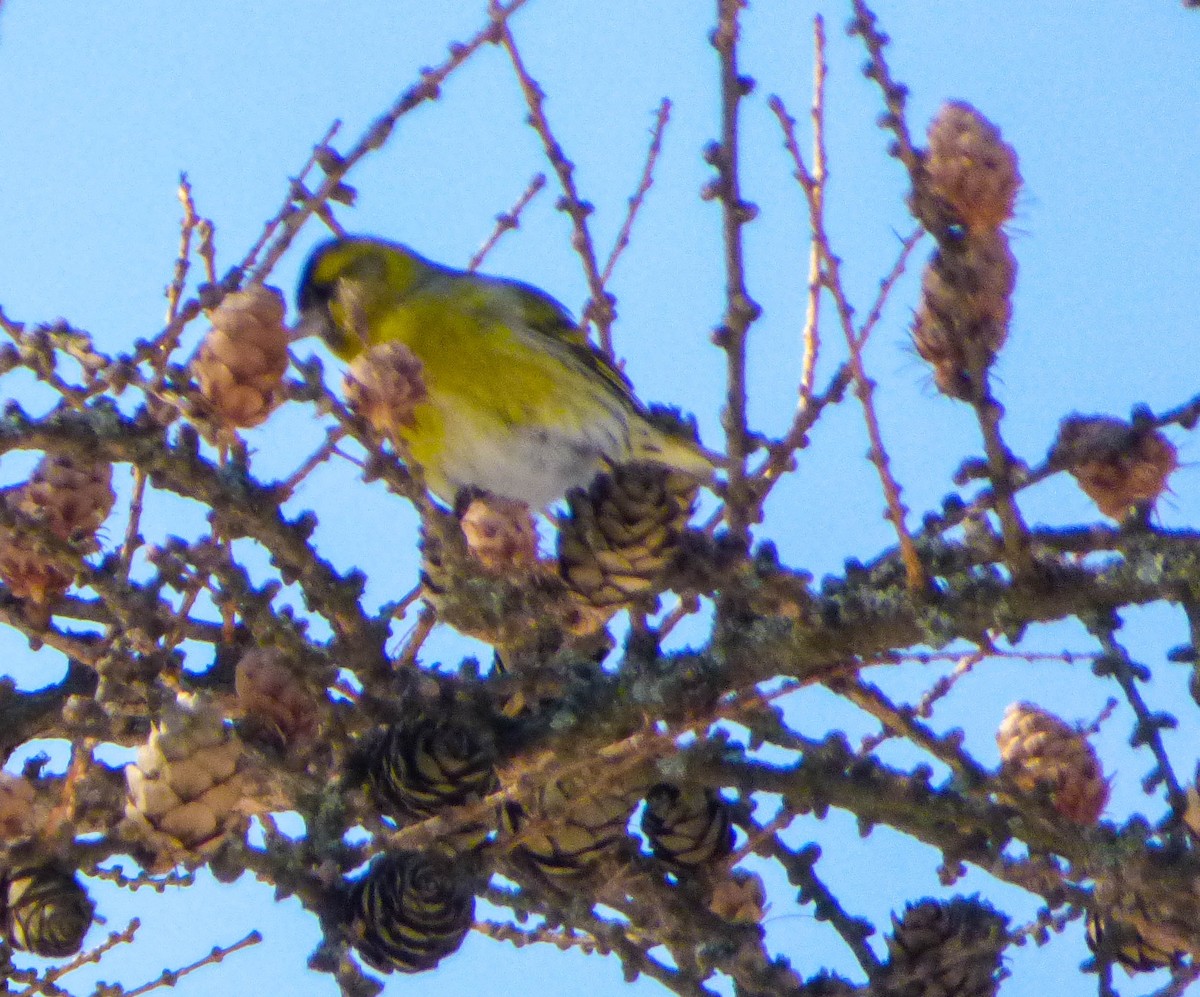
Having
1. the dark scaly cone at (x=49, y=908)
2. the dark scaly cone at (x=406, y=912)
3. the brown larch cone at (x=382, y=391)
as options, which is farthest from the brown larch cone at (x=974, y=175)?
the dark scaly cone at (x=49, y=908)

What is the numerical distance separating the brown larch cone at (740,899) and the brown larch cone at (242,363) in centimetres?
111

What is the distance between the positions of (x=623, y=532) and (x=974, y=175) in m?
0.59

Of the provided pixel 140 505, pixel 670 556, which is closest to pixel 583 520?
pixel 670 556

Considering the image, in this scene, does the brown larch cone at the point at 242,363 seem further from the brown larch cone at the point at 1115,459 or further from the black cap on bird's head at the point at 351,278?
the black cap on bird's head at the point at 351,278

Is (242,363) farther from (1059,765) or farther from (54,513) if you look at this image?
(1059,765)

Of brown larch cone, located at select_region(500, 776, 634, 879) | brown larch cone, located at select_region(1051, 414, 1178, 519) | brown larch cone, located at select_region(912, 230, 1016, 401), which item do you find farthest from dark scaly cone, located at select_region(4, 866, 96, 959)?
brown larch cone, located at select_region(1051, 414, 1178, 519)

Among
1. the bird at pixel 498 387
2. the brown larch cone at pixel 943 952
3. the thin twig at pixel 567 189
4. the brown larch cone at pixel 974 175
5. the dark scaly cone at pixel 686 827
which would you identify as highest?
the bird at pixel 498 387

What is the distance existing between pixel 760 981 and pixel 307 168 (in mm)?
1471

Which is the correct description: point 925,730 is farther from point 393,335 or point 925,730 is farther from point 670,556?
point 393,335

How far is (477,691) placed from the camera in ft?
6.22

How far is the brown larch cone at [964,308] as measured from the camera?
1.48m

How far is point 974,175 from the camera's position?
5.02 ft

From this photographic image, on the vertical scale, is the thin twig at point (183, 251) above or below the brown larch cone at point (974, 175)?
above

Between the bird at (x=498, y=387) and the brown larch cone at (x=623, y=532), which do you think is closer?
the brown larch cone at (x=623, y=532)
